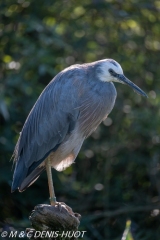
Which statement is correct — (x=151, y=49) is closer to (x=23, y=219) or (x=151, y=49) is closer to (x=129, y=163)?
(x=129, y=163)

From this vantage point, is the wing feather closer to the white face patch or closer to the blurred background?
the white face patch

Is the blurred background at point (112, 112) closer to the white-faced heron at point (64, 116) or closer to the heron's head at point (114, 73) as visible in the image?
the white-faced heron at point (64, 116)

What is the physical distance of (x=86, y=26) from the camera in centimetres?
715

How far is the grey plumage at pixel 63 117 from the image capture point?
197 inches

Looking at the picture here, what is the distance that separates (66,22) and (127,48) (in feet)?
2.52

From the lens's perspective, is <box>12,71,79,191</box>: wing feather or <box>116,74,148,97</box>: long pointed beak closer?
<box>116,74,148,97</box>: long pointed beak

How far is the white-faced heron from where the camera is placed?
16.4ft

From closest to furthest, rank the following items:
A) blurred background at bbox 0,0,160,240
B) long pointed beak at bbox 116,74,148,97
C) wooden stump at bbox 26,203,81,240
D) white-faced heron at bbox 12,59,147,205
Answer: wooden stump at bbox 26,203,81,240 → long pointed beak at bbox 116,74,148,97 → white-faced heron at bbox 12,59,147,205 → blurred background at bbox 0,0,160,240

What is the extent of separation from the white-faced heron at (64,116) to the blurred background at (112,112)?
47.8 inches

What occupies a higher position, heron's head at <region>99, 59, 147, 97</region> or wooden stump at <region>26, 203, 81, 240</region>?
heron's head at <region>99, 59, 147, 97</region>

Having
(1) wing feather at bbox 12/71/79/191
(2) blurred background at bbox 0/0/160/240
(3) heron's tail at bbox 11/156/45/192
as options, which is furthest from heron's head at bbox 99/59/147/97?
(2) blurred background at bbox 0/0/160/240

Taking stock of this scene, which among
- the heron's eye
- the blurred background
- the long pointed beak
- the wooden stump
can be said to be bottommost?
the blurred background

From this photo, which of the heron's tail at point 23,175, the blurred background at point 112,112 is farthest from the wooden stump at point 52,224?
the blurred background at point 112,112

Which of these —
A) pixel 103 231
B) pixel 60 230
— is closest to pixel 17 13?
pixel 103 231
